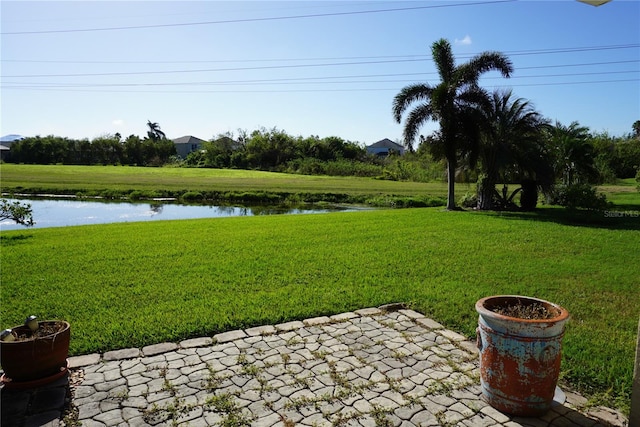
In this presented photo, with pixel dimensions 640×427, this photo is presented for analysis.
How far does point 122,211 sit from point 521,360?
2273 centimetres

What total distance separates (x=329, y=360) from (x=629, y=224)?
1354cm

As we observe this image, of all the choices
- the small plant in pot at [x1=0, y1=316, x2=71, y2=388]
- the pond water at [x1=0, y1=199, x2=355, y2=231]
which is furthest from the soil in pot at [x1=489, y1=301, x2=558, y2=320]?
the pond water at [x1=0, y1=199, x2=355, y2=231]

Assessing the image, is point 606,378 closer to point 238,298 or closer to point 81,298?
point 238,298

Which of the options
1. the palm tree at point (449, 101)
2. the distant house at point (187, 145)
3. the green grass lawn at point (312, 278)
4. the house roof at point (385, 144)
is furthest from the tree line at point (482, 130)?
the distant house at point (187, 145)

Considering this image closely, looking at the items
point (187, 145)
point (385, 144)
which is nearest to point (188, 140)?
point (187, 145)

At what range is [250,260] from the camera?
804 centimetres

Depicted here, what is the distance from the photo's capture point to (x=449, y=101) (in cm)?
1666

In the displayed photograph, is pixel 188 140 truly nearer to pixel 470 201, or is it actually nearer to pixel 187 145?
pixel 187 145

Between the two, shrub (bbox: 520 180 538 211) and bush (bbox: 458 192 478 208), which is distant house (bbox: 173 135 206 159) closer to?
bush (bbox: 458 192 478 208)

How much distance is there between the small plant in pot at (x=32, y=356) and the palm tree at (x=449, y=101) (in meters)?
15.5

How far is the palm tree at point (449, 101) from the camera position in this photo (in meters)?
16.5

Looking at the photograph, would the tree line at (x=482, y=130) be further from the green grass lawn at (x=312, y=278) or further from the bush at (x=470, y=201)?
the green grass lawn at (x=312, y=278)

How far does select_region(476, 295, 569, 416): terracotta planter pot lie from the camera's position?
2977 millimetres

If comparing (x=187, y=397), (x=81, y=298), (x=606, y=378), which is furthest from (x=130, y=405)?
(x=606, y=378)
